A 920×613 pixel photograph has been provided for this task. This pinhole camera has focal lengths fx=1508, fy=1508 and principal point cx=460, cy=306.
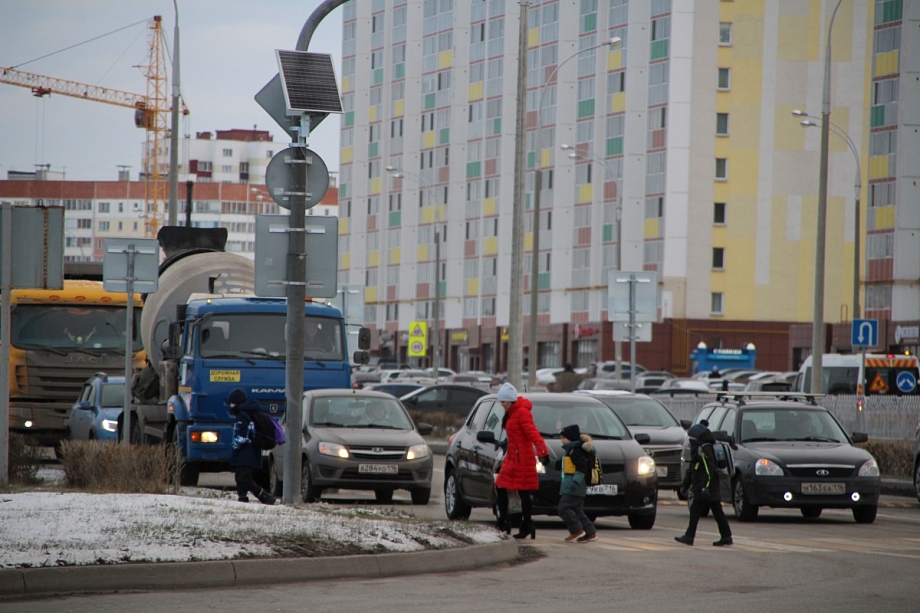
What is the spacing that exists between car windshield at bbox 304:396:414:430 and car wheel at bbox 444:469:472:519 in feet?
9.38

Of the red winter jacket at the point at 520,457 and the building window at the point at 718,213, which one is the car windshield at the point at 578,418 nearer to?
the red winter jacket at the point at 520,457

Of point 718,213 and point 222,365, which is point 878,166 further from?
point 222,365

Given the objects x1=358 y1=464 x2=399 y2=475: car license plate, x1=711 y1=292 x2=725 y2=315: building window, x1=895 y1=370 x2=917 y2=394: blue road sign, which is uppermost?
x1=711 y1=292 x2=725 y2=315: building window

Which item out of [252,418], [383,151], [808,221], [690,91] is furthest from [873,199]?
[252,418]

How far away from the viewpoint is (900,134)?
77188mm

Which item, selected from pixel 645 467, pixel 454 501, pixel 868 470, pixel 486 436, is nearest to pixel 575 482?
pixel 486 436

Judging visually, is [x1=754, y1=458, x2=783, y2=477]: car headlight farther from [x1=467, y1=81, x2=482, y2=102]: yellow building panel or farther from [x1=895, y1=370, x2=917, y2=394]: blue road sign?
[x1=467, y1=81, x2=482, y2=102]: yellow building panel

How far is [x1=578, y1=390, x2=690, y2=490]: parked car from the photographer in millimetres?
23472

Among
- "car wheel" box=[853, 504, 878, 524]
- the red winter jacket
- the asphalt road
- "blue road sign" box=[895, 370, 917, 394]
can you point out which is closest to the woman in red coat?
the red winter jacket

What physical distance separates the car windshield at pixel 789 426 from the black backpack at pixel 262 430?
6835mm

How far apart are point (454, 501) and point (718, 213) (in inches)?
2570

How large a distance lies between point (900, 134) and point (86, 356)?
5788 centimetres

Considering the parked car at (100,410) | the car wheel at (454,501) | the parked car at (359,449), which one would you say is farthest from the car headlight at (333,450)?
the parked car at (100,410)

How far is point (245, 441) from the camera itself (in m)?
17.4
